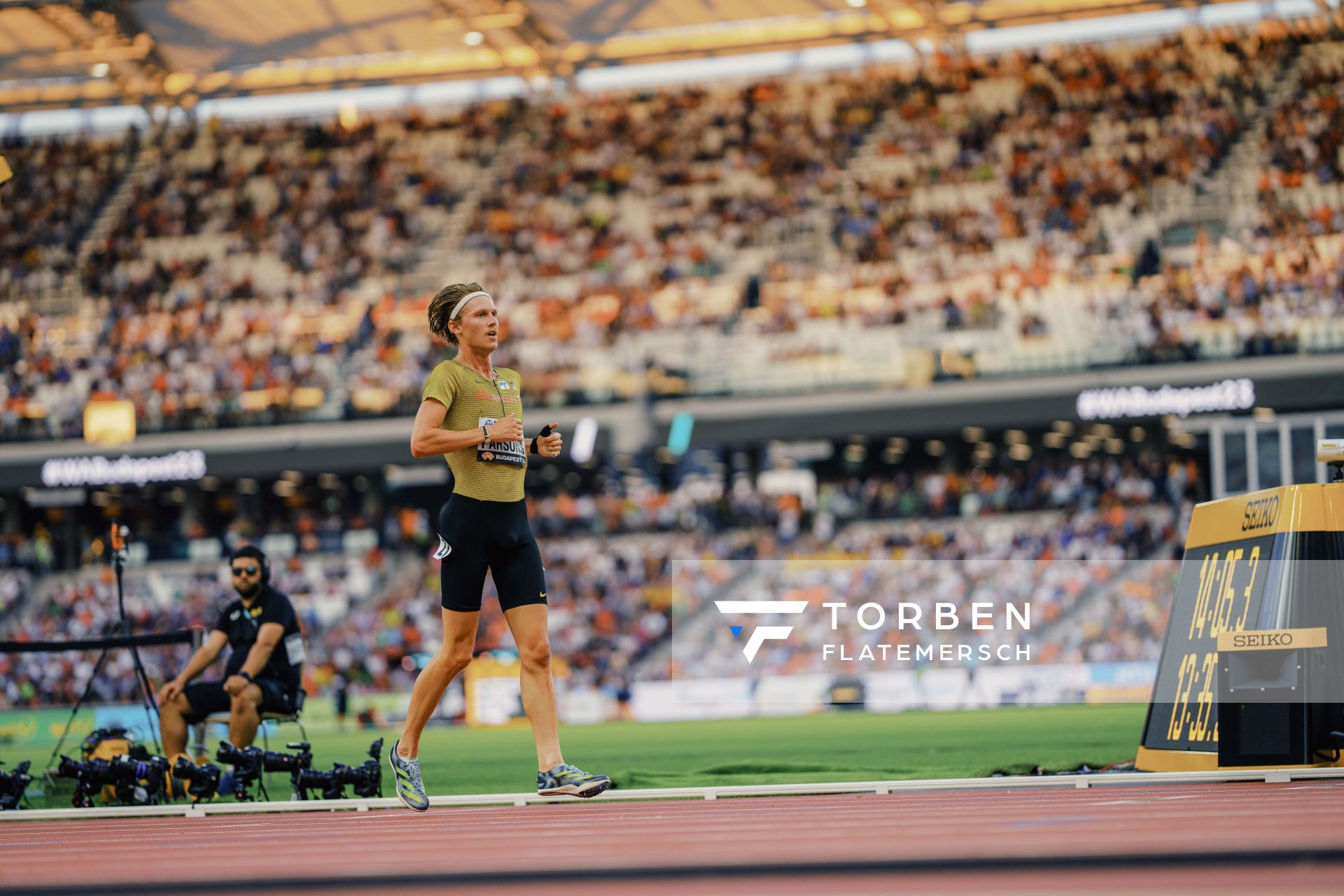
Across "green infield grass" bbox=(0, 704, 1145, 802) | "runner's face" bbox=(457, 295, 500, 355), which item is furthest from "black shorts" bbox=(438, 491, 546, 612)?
"green infield grass" bbox=(0, 704, 1145, 802)

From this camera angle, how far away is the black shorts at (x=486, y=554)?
6734 millimetres

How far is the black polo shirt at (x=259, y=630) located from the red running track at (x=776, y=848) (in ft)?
10.1

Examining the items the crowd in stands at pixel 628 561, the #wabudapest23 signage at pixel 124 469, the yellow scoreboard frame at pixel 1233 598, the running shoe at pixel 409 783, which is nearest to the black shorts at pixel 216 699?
the running shoe at pixel 409 783

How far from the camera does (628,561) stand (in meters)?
31.1

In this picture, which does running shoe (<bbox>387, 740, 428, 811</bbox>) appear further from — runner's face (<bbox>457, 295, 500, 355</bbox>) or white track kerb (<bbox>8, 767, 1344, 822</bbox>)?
runner's face (<bbox>457, 295, 500, 355</bbox>)

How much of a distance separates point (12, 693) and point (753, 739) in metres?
13.6

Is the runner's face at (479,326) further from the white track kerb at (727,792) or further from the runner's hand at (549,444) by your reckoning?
the white track kerb at (727,792)

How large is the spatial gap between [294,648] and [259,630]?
299 millimetres

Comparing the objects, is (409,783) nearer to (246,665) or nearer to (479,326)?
(479,326)

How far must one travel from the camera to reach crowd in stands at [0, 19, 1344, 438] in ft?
97.0

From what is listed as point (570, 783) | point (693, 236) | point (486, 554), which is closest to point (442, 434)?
point (486, 554)

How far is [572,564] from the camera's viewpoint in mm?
31453

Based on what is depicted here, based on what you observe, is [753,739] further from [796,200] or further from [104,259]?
[104,259]

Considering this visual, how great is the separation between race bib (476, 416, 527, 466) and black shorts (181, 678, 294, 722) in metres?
3.66
